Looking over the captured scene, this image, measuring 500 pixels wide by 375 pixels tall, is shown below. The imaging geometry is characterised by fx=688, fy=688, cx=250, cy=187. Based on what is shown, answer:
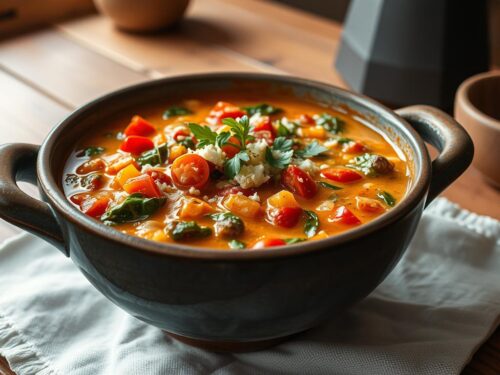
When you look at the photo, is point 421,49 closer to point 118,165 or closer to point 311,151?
point 311,151

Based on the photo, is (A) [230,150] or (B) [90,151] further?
(B) [90,151]

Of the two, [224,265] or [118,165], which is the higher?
[224,265]

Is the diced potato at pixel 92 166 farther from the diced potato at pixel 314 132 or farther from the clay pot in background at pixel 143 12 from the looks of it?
the clay pot in background at pixel 143 12

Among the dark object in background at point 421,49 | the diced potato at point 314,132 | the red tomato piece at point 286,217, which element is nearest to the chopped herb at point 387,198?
the red tomato piece at point 286,217

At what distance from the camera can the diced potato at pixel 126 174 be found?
1617 mm

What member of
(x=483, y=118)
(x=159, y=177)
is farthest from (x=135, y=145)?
(x=483, y=118)

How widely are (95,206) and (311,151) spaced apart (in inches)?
21.7

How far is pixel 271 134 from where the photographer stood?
179 cm

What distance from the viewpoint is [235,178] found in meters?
1.56

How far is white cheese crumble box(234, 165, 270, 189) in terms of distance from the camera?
155cm

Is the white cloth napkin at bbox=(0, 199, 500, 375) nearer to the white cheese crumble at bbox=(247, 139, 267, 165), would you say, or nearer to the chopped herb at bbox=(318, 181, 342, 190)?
the chopped herb at bbox=(318, 181, 342, 190)

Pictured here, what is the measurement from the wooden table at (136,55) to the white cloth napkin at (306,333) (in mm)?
805

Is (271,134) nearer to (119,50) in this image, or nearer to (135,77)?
(135,77)

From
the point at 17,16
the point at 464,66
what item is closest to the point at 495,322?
the point at 464,66
